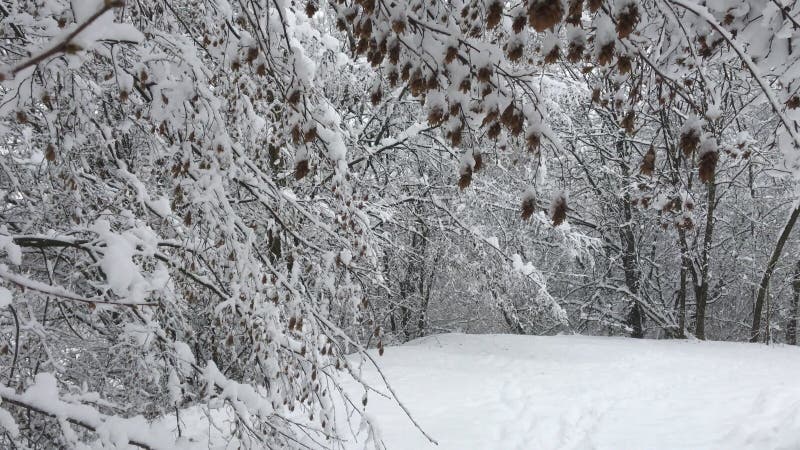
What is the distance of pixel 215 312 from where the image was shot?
267cm

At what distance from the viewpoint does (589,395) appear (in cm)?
687

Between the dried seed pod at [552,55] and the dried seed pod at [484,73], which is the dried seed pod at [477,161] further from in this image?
the dried seed pod at [552,55]

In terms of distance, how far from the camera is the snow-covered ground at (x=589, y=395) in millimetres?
5387

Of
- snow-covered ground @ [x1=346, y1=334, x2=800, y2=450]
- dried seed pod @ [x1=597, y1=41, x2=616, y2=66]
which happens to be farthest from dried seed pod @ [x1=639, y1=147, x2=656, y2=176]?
snow-covered ground @ [x1=346, y1=334, x2=800, y2=450]

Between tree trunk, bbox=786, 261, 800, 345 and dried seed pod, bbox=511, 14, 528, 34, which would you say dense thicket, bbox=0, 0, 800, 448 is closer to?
dried seed pod, bbox=511, 14, 528, 34

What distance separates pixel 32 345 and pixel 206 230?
1789mm

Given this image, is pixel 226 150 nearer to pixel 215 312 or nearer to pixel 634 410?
pixel 215 312

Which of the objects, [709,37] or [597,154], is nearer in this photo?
[709,37]

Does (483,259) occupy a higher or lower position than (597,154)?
lower

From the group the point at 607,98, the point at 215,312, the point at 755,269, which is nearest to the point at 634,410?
the point at 607,98

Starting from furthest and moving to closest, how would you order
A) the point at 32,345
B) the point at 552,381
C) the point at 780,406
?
the point at 552,381, the point at 780,406, the point at 32,345

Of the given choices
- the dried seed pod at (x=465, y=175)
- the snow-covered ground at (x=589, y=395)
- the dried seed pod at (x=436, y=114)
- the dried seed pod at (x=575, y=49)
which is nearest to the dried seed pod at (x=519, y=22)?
the dried seed pod at (x=575, y=49)

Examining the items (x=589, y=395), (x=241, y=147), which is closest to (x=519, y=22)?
(x=241, y=147)

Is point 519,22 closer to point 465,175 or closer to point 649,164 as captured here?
point 465,175
